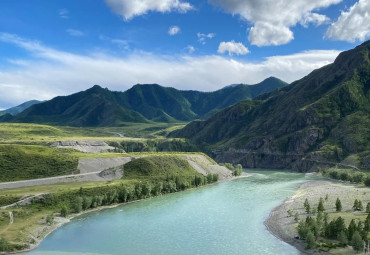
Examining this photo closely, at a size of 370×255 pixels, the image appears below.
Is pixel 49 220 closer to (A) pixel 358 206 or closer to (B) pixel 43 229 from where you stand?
(B) pixel 43 229

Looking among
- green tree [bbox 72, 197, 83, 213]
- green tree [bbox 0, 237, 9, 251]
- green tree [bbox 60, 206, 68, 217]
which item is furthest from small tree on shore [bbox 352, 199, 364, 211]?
green tree [bbox 0, 237, 9, 251]

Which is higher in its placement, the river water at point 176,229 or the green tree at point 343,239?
the green tree at point 343,239

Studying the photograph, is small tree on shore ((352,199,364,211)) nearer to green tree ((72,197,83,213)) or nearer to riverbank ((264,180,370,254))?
riverbank ((264,180,370,254))

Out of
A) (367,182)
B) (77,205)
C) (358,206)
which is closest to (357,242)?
(358,206)

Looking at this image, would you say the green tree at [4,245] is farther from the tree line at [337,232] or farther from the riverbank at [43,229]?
the tree line at [337,232]

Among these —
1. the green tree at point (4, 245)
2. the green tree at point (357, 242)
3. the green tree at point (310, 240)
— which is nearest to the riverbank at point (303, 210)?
the green tree at point (310, 240)

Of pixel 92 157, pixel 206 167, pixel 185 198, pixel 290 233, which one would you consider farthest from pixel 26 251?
pixel 206 167
